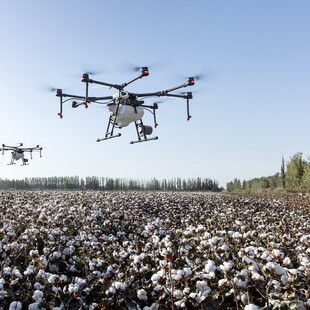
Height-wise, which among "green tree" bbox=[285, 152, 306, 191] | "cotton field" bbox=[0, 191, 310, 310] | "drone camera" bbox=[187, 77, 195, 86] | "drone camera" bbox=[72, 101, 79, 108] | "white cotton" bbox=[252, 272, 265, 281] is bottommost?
Result: "cotton field" bbox=[0, 191, 310, 310]

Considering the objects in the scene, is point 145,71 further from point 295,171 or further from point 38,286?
point 295,171

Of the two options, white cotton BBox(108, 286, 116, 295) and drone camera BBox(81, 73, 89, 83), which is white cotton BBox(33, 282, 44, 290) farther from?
drone camera BBox(81, 73, 89, 83)

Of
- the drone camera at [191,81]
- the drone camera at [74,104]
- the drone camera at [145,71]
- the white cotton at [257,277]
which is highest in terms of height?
the drone camera at [191,81]

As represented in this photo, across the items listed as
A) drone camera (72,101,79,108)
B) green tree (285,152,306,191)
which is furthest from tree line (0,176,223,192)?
drone camera (72,101,79,108)

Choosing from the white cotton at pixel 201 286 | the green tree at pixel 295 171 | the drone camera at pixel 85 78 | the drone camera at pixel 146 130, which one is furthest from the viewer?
the green tree at pixel 295 171

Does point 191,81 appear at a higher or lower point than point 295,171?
higher

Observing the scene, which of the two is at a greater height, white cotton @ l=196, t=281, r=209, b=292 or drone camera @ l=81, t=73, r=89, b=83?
drone camera @ l=81, t=73, r=89, b=83

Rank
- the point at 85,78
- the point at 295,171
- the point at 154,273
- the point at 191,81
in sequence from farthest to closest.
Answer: the point at 295,171 < the point at 191,81 < the point at 85,78 < the point at 154,273

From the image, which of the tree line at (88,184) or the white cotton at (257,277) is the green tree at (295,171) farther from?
the white cotton at (257,277)

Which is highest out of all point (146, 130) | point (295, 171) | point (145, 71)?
point (145, 71)

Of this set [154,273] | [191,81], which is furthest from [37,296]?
[191,81]

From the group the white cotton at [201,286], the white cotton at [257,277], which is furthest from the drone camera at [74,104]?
the white cotton at [257,277]
